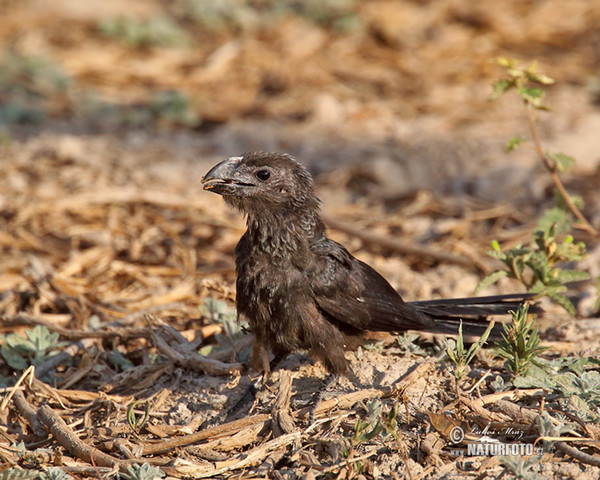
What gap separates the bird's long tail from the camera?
3.68 m

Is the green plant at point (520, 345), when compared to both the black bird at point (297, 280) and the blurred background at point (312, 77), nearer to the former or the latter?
the black bird at point (297, 280)

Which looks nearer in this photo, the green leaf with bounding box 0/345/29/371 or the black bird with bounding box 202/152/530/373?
the black bird with bounding box 202/152/530/373

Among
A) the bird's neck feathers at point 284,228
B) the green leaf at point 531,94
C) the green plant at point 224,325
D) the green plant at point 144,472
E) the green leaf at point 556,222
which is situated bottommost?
the green plant at point 224,325

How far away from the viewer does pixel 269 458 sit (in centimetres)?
291

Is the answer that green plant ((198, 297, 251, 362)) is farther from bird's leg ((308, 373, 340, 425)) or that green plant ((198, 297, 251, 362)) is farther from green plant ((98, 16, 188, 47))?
green plant ((98, 16, 188, 47))

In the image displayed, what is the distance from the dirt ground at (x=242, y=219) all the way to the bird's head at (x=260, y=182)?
2.22 ft

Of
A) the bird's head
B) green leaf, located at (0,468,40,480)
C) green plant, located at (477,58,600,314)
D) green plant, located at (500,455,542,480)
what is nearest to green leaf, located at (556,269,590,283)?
green plant, located at (477,58,600,314)

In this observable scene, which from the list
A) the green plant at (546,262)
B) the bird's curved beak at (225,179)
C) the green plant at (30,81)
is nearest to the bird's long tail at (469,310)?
the green plant at (546,262)

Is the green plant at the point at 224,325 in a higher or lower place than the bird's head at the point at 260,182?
lower

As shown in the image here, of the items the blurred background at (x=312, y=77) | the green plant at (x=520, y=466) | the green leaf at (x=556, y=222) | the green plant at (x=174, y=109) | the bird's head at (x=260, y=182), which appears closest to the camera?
the green plant at (x=520, y=466)

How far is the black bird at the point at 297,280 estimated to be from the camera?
3.39m

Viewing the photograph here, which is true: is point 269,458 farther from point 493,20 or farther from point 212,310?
point 493,20

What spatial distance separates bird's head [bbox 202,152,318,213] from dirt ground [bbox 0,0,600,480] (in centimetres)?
68

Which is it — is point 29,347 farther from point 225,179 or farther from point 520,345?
point 520,345
